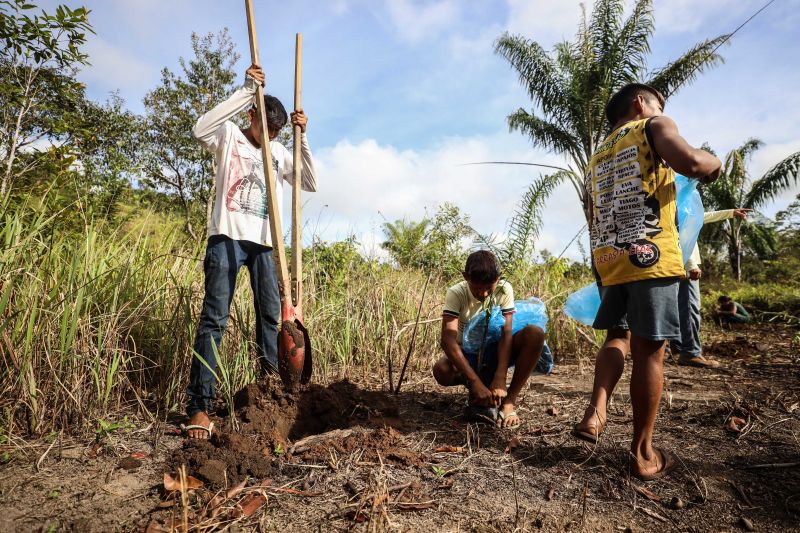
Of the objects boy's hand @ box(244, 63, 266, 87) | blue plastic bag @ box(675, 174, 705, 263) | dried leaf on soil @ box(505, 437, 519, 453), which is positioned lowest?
dried leaf on soil @ box(505, 437, 519, 453)

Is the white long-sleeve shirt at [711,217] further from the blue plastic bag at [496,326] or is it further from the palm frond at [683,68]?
the palm frond at [683,68]

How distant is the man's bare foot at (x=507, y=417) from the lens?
7.95 ft

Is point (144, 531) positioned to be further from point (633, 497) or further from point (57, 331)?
point (633, 497)

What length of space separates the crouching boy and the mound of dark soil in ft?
1.50

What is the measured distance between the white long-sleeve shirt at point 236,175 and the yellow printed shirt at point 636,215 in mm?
1753

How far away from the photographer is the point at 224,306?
242 cm

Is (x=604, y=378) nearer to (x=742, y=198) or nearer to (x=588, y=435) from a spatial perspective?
(x=588, y=435)

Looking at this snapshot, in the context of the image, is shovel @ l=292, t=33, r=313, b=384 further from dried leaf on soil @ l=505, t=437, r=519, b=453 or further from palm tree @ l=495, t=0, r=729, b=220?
palm tree @ l=495, t=0, r=729, b=220

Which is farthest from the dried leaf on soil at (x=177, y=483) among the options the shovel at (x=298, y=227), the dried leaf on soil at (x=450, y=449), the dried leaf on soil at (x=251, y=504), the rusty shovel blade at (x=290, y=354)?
the dried leaf on soil at (x=450, y=449)

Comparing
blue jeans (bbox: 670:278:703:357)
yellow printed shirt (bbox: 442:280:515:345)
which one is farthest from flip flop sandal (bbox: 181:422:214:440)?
blue jeans (bbox: 670:278:703:357)

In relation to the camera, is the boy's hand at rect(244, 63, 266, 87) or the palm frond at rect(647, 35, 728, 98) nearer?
the boy's hand at rect(244, 63, 266, 87)

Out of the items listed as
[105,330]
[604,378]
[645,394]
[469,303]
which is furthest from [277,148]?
[645,394]

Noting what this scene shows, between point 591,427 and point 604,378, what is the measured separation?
0.75ft

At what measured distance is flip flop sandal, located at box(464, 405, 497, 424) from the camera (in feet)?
7.95
